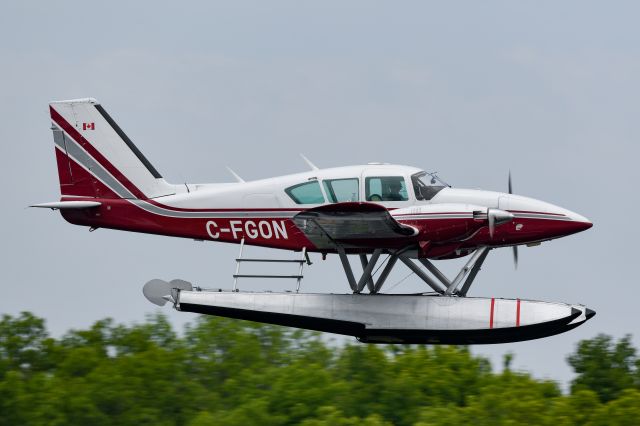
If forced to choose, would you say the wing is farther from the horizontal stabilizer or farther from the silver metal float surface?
the horizontal stabilizer

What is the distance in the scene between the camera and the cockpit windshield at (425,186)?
63.2 feet

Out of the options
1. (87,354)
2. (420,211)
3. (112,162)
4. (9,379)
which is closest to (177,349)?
(87,354)

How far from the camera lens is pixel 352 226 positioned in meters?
18.8

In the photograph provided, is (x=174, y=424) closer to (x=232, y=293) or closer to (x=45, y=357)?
(x=45, y=357)

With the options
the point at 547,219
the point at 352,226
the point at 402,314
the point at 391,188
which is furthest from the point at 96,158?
the point at 547,219

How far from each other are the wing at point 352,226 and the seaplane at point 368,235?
0.02 m

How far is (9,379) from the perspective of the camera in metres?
37.4

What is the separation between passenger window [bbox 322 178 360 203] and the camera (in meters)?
19.1

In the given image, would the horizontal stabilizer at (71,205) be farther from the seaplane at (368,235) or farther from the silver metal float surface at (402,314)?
the silver metal float surface at (402,314)

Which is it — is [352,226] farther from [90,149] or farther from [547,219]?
[90,149]

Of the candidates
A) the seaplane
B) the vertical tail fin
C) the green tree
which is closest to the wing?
the seaplane

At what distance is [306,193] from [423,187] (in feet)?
5.91

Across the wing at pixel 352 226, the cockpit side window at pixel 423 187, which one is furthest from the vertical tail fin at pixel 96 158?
the cockpit side window at pixel 423 187

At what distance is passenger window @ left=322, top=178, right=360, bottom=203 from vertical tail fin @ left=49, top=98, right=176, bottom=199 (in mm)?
2972
